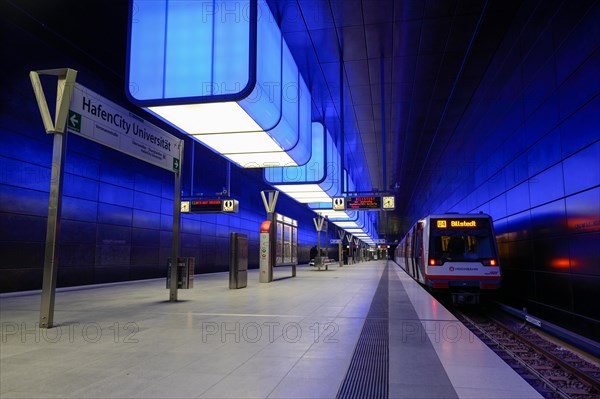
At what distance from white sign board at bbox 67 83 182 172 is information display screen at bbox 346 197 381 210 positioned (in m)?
12.5

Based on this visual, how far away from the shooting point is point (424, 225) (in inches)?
536

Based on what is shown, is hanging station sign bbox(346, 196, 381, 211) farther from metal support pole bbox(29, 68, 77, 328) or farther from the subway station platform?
metal support pole bbox(29, 68, 77, 328)

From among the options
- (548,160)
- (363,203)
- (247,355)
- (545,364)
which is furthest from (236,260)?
(545,364)

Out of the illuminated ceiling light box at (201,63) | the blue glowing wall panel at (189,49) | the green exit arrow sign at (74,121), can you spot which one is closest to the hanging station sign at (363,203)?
the illuminated ceiling light box at (201,63)

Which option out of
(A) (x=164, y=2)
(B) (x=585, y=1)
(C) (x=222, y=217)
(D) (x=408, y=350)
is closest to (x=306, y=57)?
(A) (x=164, y=2)

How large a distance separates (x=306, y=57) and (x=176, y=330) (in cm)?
1122

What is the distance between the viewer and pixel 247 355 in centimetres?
504

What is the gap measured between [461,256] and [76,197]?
41.8 feet

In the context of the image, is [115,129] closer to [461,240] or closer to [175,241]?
[175,241]

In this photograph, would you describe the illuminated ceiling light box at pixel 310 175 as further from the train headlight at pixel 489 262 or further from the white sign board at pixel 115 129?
the white sign board at pixel 115 129

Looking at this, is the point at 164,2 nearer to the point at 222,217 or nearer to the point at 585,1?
the point at 585,1

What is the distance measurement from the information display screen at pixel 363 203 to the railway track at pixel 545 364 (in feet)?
37.6

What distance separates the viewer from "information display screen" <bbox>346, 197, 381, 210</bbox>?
21.3 m

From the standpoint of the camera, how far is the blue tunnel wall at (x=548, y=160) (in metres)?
7.80
